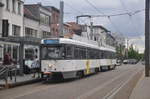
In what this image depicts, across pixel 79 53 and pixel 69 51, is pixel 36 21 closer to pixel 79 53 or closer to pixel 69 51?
pixel 79 53

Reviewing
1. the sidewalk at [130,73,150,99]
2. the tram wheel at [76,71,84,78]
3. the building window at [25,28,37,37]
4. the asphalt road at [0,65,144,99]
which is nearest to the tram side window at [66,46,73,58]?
the asphalt road at [0,65,144,99]

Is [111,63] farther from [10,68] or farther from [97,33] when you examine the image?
[97,33]

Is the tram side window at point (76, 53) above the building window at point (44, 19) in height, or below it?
below

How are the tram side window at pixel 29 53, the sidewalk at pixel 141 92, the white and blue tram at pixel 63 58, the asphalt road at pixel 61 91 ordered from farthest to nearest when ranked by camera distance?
the tram side window at pixel 29 53
the white and blue tram at pixel 63 58
the asphalt road at pixel 61 91
the sidewalk at pixel 141 92

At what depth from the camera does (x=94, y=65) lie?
38219 millimetres

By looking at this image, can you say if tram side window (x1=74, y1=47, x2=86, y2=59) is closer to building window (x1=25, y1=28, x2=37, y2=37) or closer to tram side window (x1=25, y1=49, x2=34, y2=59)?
tram side window (x1=25, y1=49, x2=34, y2=59)

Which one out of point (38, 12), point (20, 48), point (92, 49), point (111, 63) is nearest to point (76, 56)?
point (20, 48)

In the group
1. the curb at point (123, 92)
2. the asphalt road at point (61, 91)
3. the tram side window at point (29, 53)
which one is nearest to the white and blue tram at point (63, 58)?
the asphalt road at point (61, 91)

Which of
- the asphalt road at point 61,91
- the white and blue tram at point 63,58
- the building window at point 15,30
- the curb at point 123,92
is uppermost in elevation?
the building window at point 15,30

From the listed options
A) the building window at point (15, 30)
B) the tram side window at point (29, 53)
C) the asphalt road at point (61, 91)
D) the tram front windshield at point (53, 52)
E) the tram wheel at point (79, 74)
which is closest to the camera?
the asphalt road at point (61, 91)

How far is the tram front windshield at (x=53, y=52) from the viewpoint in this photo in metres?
27.1

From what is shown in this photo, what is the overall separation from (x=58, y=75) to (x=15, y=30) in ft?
65.9

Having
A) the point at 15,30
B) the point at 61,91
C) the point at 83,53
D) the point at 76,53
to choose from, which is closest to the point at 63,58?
the point at 76,53

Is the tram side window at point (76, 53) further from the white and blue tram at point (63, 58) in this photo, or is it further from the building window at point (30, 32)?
the building window at point (30, 32)
